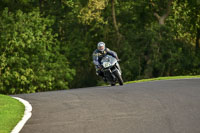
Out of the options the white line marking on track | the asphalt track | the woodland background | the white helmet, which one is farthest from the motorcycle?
the woodland background

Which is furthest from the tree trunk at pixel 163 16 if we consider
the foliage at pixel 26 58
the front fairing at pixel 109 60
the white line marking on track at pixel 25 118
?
the white line marking on track at pixel 25 118

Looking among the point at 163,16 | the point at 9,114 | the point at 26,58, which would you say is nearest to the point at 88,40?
the point at 163,16

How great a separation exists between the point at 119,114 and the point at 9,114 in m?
2.57

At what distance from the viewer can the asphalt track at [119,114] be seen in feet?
28.0

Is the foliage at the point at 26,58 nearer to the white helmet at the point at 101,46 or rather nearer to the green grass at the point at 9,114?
the white helmet at the point at 101,46

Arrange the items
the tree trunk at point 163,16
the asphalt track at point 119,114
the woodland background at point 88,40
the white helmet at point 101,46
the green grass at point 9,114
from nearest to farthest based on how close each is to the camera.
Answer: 1. the asphalt track at point 119,114
2. the green grass at point 9,114
3. the white helmet at point 101,46
4. the woodland background at point 88,40
5. the tree trunk at point 163,16

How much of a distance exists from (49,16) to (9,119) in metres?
36.8

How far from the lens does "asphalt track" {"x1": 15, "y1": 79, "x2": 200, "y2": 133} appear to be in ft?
28.0

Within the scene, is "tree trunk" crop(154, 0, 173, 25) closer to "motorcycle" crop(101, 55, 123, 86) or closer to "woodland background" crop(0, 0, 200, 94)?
"woodland background" crop(0, 0, 200, 94)

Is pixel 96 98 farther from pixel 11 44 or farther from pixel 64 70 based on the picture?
pixel 64 70

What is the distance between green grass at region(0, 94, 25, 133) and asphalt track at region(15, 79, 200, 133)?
32cm

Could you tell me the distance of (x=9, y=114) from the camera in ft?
35.6

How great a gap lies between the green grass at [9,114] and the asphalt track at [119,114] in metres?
0.32

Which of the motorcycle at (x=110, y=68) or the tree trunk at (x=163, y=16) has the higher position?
the tree trunk at (x=163, y=16)
